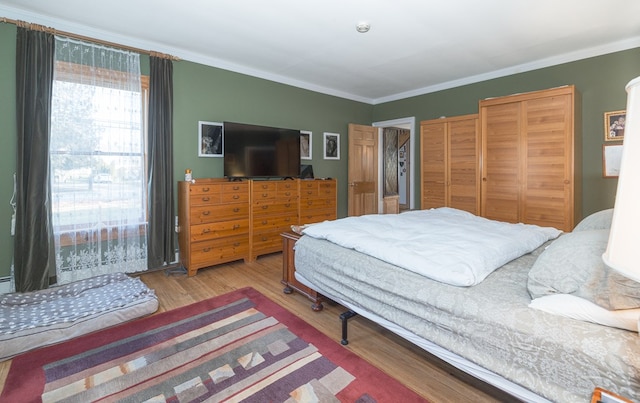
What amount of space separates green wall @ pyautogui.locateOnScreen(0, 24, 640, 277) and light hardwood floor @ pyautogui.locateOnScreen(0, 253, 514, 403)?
52.4 inches

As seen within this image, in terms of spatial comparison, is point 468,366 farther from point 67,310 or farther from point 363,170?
point 363,170

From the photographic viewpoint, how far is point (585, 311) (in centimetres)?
113

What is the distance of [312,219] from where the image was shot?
450 centimetres

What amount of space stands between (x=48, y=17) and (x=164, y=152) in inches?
60.8

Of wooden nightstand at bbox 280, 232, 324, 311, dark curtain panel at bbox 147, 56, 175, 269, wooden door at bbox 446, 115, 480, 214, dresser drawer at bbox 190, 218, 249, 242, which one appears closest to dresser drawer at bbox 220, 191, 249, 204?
dresser drawer at bbox 190, 218, 249, 242

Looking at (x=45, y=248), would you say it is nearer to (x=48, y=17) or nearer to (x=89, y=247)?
(x=89, y=247)

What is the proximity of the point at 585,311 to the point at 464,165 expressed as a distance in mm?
3381

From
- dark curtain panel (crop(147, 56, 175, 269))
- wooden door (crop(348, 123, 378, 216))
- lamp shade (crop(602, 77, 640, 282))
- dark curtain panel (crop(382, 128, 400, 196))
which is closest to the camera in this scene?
lamp shade (crop(602, 77, 640, 282))

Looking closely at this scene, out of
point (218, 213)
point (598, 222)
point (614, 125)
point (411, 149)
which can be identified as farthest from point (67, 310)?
point (614, 125)

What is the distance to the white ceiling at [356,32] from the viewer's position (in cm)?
262

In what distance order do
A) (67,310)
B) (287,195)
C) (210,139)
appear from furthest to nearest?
(287,195) → (210,139) → (67,310)

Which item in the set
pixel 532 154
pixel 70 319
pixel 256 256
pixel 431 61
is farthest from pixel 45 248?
pixel 532 154

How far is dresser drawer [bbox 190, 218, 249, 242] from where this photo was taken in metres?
3.41

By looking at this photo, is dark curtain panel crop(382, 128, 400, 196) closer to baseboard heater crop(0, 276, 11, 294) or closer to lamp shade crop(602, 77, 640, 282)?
baseboard heater crop(0, 276, 11, 294)
